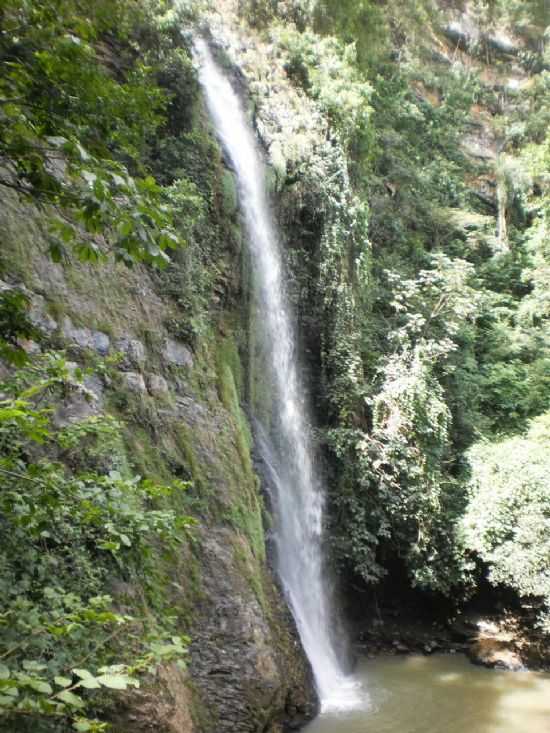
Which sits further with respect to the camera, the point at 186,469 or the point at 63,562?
the point at 186,469

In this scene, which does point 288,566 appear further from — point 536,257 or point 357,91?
point 536,257

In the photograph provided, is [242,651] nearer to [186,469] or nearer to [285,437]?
[186,469]

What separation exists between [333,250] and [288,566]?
20.6 ft

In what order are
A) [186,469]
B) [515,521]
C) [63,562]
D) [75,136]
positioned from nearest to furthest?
[75,136]
[63,562]
[186,469]
[515,521]

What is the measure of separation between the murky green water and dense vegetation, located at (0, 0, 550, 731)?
4.60 feet

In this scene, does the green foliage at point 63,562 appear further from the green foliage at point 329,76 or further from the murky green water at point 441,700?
the green foliage at point 329,76

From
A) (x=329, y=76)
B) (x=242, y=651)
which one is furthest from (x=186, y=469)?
(x=329, y=76)

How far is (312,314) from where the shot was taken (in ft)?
38.0

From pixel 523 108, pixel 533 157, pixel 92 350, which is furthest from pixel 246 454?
pixel 523 108

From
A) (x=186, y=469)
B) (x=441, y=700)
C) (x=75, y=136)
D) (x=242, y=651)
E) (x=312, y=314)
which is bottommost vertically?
(x=441, y=700)

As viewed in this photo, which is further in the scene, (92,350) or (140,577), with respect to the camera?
(92,350)

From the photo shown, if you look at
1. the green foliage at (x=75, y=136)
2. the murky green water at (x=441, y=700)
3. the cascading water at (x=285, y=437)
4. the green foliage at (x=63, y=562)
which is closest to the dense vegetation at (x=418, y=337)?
the cascading water at (x=285, y=437)

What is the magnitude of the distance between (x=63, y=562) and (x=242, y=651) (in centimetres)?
259

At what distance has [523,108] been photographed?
25.4m
